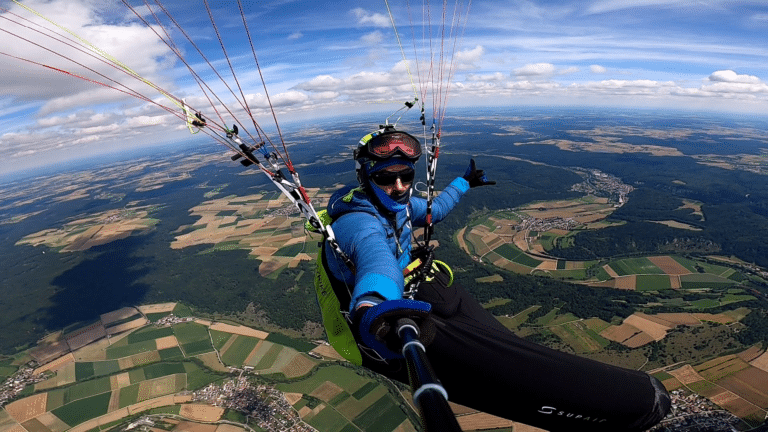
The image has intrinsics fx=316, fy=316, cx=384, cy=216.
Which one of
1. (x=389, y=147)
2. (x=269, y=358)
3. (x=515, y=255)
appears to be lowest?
(x=269, y=358)

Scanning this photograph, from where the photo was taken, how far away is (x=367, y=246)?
112 inches

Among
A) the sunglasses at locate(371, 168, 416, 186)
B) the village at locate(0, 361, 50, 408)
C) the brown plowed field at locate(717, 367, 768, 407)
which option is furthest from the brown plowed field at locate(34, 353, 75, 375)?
the brown plowed field at locate(717, 367, 768, 407)

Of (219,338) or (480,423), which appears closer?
(480,423)

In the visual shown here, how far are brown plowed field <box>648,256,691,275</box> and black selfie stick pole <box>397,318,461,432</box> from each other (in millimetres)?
72113

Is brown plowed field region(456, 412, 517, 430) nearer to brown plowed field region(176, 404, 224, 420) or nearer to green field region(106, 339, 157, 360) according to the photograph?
brown plowed field region(176, 404, 224, 420)

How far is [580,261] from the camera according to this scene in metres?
58.6

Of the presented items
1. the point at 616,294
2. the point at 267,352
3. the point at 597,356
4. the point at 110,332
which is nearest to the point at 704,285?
the point at 616,294

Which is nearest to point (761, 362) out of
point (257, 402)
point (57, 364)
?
point (257, 402)

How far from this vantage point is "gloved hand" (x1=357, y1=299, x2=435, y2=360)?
198cm

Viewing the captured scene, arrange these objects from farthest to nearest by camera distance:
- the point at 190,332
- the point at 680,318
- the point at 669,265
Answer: the point at 669,265
the point at 190,332
the point at 680,318

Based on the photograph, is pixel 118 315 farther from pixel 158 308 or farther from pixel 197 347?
pixel 197 347

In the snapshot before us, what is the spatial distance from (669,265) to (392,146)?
246 ft

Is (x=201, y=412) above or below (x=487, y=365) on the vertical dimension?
below

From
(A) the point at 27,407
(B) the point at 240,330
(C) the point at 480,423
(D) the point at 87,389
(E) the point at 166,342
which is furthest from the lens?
(B) the point at 240,330
